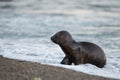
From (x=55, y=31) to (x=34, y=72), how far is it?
9.34 m

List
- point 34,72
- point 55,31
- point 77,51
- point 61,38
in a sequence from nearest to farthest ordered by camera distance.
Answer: point 34,72, point 61,38, point 77,51, point 55,31

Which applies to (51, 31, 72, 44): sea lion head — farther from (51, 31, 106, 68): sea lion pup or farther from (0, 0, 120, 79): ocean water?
(0, 0, 120, 79): ocean water

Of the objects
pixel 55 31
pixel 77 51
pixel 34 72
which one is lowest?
pixel 55 31

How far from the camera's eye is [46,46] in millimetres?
14867

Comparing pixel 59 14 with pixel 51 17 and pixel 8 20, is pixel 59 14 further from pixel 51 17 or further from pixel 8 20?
pixel 8 20

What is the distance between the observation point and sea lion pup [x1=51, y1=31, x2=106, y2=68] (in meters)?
11.9

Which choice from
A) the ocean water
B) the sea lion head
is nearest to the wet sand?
the ocean water

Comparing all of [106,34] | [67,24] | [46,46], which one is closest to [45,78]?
[46,46]

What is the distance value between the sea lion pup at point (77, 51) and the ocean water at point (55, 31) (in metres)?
0.23

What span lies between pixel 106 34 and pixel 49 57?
19.6 feet

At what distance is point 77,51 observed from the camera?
1197 cm

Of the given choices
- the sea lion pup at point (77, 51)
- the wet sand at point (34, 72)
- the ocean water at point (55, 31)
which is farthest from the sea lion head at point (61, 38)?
the wet sand at point (34, 72)

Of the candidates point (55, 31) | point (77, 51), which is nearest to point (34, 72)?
point (77, 51)

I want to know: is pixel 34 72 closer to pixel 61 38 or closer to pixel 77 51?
pixel 61 38
